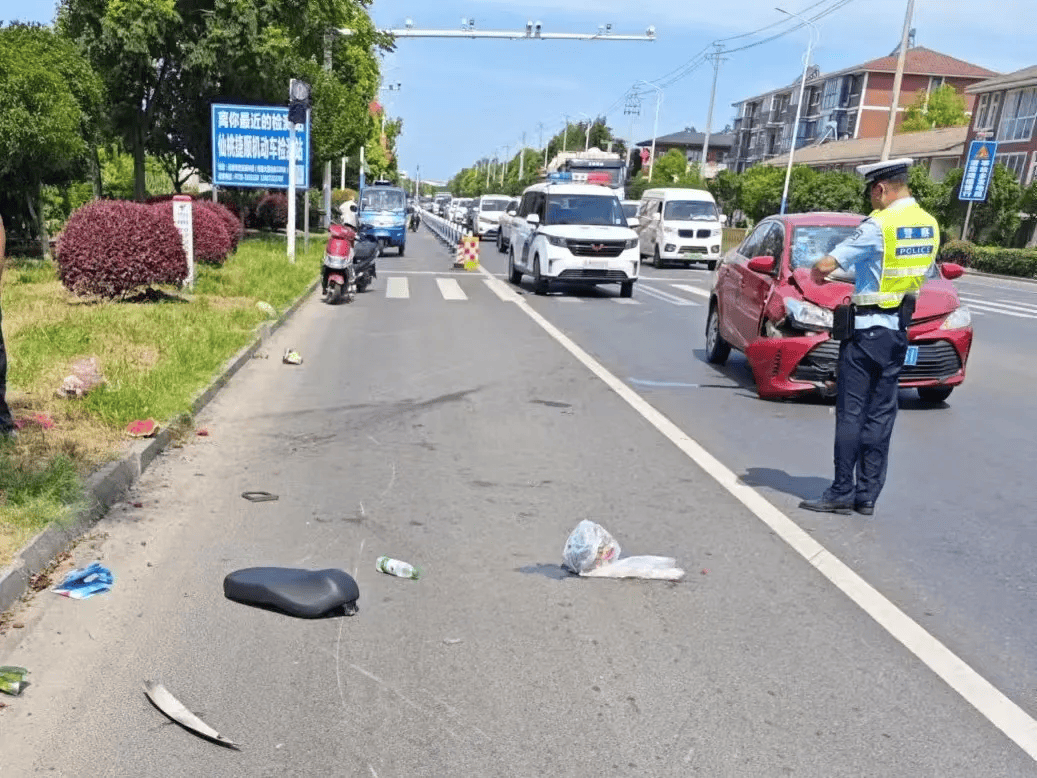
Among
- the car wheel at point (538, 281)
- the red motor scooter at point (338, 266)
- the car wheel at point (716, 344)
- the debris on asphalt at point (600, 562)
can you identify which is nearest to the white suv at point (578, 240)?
the car wheel at point (538, 281)

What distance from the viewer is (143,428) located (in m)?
6.19

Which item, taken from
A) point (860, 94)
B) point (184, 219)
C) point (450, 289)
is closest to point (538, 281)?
point (450, 289)

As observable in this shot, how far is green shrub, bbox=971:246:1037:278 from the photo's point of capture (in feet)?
138

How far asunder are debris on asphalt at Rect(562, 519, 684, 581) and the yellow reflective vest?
208cm

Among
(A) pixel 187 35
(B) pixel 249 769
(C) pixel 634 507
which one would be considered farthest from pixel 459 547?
(A) pixel 187 35

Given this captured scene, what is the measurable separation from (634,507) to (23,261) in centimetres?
1593

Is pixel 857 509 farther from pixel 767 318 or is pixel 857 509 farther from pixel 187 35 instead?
pixel 187 35

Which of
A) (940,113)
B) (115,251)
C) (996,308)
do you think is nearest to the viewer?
(115,251)

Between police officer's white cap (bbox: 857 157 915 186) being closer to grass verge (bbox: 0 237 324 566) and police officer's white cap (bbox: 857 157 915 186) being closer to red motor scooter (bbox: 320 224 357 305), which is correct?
grass verge (bbox: 0 237 324 566)

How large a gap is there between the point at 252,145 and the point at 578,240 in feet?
25.2

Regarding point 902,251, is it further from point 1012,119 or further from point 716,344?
point 1012,119

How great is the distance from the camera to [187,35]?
22078 millimetres

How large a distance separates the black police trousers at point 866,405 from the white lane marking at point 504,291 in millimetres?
12382

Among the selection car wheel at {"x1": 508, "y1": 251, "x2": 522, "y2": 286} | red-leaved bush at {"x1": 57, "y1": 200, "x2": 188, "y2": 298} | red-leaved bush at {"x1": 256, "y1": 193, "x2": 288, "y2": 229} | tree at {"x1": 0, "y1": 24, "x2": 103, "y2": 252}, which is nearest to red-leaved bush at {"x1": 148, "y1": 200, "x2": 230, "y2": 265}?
tree at {"x1": 0, "y1": 24, "x2": 103, "y2": 252}
